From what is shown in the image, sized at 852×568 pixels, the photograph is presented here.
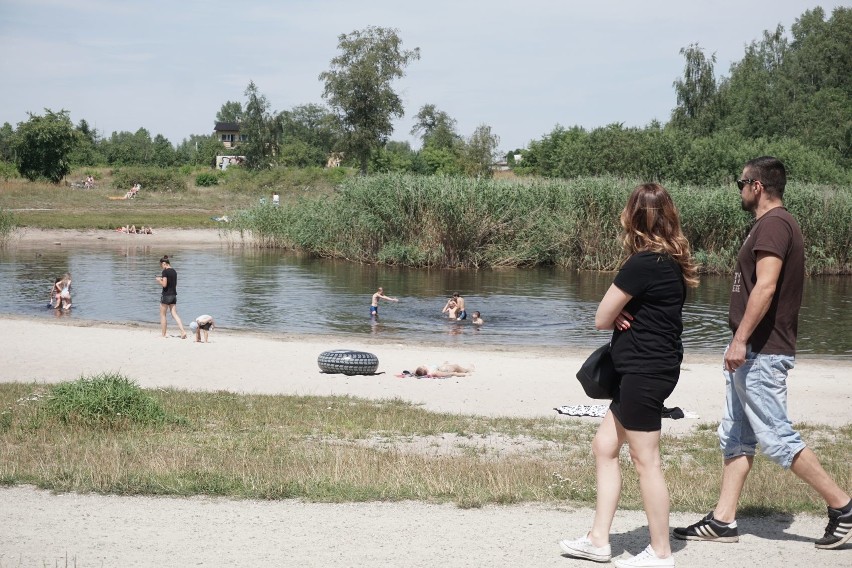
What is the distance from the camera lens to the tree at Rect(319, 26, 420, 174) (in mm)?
76750

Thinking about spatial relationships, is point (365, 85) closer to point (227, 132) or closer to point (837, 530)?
point (837, 530)

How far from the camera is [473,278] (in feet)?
130

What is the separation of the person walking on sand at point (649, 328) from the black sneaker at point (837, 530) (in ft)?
3.83

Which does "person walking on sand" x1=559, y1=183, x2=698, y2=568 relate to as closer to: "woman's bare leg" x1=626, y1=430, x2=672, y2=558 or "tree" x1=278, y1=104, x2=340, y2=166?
"woman's bare leg" x1=626, y1=430, x2=672, y2=558

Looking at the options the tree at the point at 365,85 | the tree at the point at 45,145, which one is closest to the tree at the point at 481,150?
the tree at the point at 365,85

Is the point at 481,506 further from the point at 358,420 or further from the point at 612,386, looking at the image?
the point at 358,420

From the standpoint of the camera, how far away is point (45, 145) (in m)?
76.9

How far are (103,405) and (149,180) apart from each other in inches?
2879

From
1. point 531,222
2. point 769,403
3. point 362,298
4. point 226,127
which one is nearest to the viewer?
point 769,403

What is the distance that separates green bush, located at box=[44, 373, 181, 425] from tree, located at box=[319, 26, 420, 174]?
67.0m

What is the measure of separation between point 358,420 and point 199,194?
7092 centimetres

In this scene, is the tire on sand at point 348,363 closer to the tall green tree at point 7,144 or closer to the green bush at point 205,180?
the tall green tree at point 7,144

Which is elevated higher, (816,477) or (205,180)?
(205,180)

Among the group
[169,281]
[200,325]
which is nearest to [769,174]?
[200,325]
